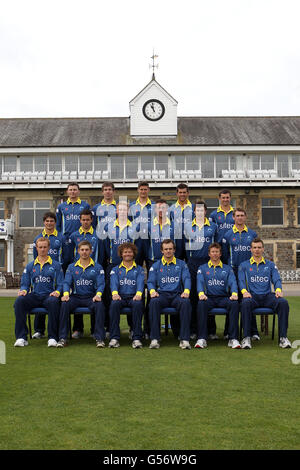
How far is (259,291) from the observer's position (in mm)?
8500

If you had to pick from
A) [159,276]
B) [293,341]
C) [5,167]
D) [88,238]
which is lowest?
[293,341]

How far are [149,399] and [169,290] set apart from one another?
3493 millimetres

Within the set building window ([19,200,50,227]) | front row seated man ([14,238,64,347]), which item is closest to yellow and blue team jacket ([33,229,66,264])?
front row seated man ([14,238,64,347])

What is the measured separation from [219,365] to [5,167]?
103ft

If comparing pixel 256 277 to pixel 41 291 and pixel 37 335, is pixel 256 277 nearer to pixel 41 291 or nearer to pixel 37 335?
pixel 41 291

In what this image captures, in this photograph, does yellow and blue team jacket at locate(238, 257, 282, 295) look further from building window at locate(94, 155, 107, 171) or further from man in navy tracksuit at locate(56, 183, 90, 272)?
building window at locate(94, 155, 107, 171)

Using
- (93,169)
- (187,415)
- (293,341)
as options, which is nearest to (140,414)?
(187,415)

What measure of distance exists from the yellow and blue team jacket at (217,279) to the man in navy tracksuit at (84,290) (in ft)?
5.50

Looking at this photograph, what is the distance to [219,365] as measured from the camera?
6.64 m

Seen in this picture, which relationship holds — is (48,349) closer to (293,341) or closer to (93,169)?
(293,341)

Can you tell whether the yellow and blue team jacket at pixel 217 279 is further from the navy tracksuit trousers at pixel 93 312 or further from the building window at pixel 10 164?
the building window at pixel 10 164

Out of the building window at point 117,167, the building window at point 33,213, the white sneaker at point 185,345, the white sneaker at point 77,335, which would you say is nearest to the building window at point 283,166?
the building window at point 117,167

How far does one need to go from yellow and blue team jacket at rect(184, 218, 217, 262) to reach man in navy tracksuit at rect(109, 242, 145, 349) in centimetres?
107
